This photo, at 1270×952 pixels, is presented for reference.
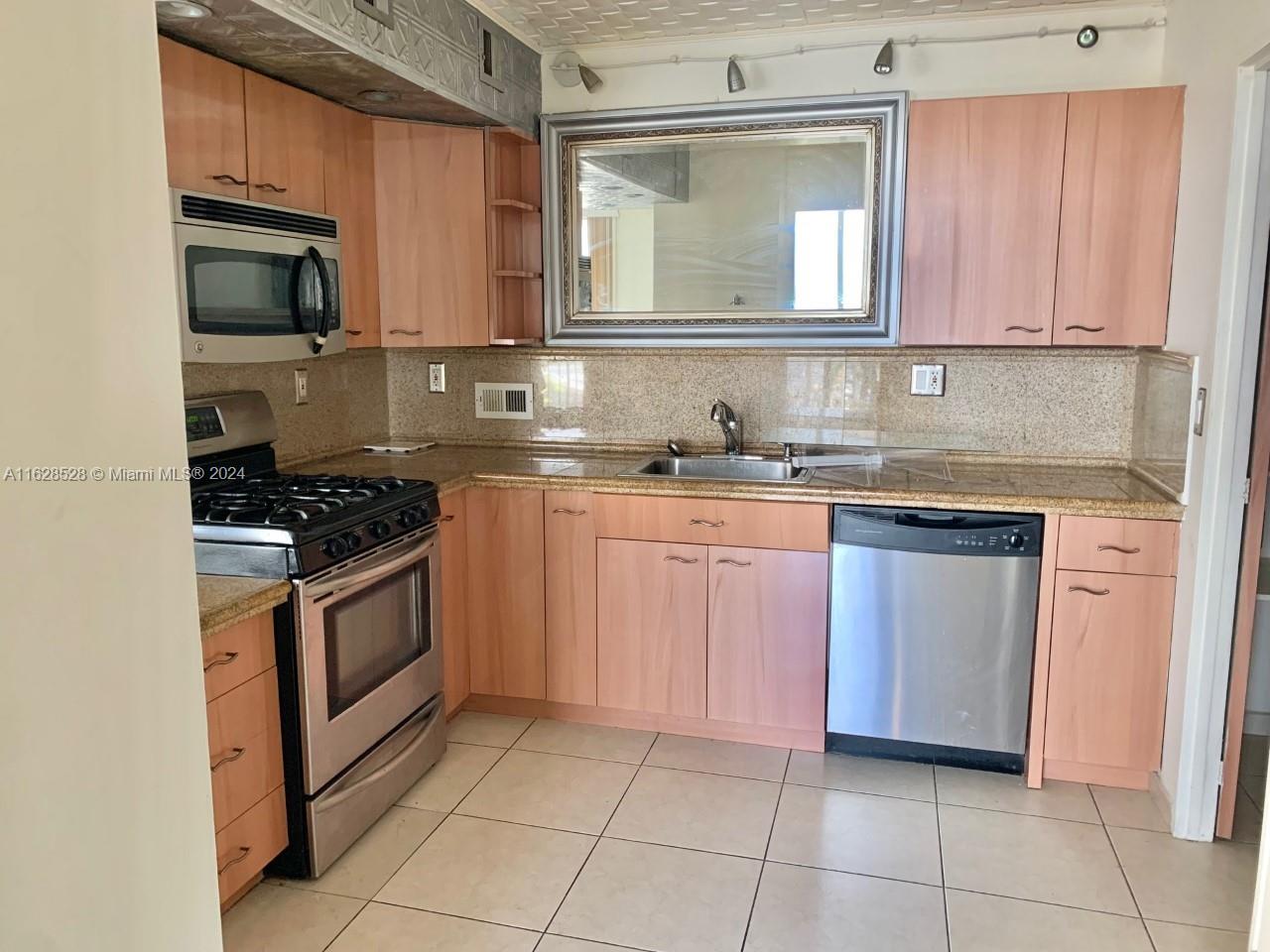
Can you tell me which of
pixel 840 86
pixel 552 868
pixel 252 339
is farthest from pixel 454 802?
pixel 840 86

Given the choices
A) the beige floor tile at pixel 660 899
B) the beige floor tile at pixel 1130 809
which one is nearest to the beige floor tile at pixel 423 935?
the beige floor tile at pixel 660 899

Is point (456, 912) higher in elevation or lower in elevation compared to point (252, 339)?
lower

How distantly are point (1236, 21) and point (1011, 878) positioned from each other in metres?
2.29

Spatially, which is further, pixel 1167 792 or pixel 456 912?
pixel 1167 792

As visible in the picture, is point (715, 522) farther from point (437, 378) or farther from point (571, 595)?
point (437, 378)

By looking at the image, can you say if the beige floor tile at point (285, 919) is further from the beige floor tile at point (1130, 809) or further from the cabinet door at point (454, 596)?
the beige floor tile at point (1130, 809)

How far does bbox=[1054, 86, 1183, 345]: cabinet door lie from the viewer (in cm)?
283

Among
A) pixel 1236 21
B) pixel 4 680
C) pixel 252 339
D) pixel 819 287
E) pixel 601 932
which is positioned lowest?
pixel 601 932

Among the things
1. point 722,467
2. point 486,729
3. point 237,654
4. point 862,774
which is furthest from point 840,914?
point 722,467

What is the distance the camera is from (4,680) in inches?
29.7

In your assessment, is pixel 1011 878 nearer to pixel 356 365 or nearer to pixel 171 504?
pixel 171 504

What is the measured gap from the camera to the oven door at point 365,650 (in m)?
2.30

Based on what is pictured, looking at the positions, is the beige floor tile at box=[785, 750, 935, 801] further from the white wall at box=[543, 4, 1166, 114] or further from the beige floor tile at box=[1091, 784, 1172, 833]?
the white wall at box=[543, 4, 1166, 114]

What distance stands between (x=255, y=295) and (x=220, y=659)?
111 centimetres
